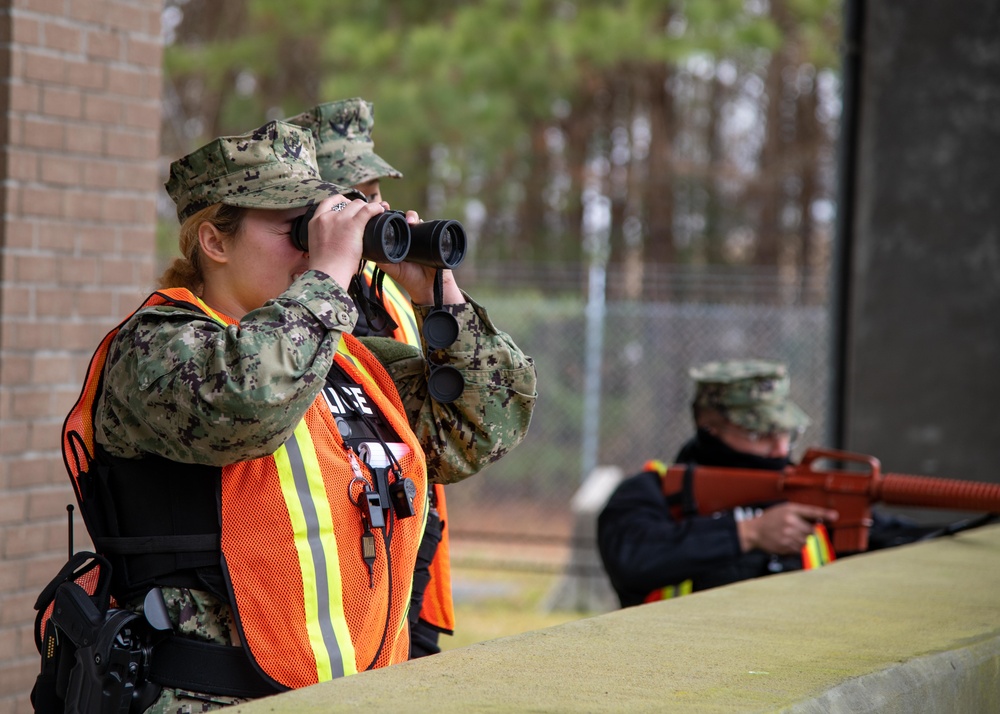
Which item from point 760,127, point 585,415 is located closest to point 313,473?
point 585,415

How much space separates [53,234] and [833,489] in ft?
8.78

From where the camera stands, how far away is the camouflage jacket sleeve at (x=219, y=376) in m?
1.95

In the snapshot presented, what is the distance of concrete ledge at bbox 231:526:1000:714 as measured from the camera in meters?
1.76

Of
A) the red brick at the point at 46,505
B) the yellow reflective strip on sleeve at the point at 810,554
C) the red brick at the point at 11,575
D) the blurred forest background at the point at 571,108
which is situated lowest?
the red brick at the point at 11,575

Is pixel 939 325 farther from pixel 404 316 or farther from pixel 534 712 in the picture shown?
pixel 534 712

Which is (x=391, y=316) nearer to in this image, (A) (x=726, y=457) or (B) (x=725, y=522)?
(B) (x=725, y=522)

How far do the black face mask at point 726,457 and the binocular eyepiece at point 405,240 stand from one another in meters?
2.07

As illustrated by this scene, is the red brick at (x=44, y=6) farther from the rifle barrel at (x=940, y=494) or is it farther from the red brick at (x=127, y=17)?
the rifle barrel at (x=940, y=494)

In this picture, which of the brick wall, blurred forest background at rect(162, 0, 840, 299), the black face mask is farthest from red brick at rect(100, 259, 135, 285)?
blurred forest background at rect(162, 0, 840, 299)

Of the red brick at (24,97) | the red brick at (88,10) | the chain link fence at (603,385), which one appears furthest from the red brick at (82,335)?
the chain link fence at (603,385)

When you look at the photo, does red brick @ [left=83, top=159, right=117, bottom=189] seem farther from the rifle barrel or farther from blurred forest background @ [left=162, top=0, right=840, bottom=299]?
blurred forest background @ [left=162, top=0, right=840, bottom=299]

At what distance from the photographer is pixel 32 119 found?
3666 millimetres

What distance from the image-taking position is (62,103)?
375cm

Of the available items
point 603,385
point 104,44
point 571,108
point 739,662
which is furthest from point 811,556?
point 571,108
